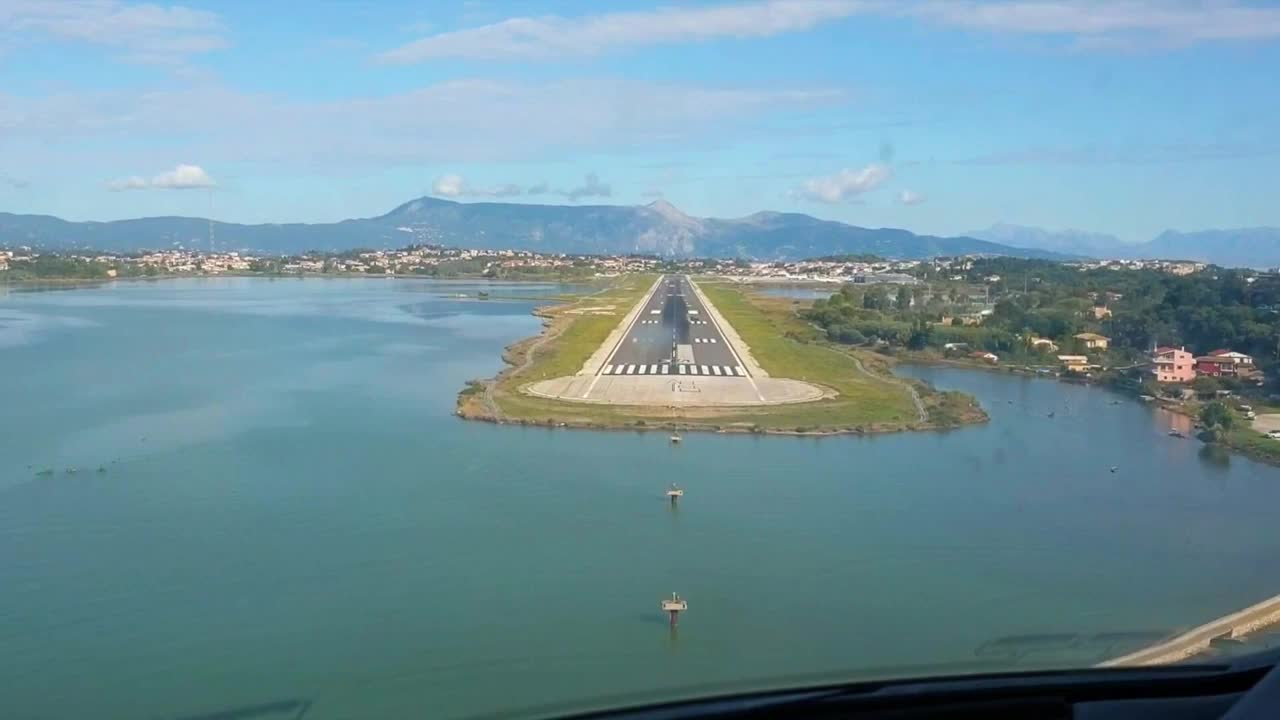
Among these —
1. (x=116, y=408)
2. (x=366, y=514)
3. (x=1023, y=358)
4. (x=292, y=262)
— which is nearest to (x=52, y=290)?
(x=292, y=262)

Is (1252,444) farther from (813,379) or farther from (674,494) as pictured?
(674,494)

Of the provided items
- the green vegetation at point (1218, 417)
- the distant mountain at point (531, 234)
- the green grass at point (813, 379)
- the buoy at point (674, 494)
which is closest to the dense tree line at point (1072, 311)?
the green grass at point (813, 379)

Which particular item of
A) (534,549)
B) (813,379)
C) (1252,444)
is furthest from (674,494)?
(813,379)

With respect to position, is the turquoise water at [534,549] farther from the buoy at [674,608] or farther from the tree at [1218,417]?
the tree at [1218,417]

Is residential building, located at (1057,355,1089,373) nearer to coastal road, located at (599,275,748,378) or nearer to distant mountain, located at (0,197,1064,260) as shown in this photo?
coastal road, located at (599,275,748,378)

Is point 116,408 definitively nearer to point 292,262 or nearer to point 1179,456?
point 1179,456

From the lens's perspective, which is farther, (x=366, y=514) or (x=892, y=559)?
(x=366, y=514)
